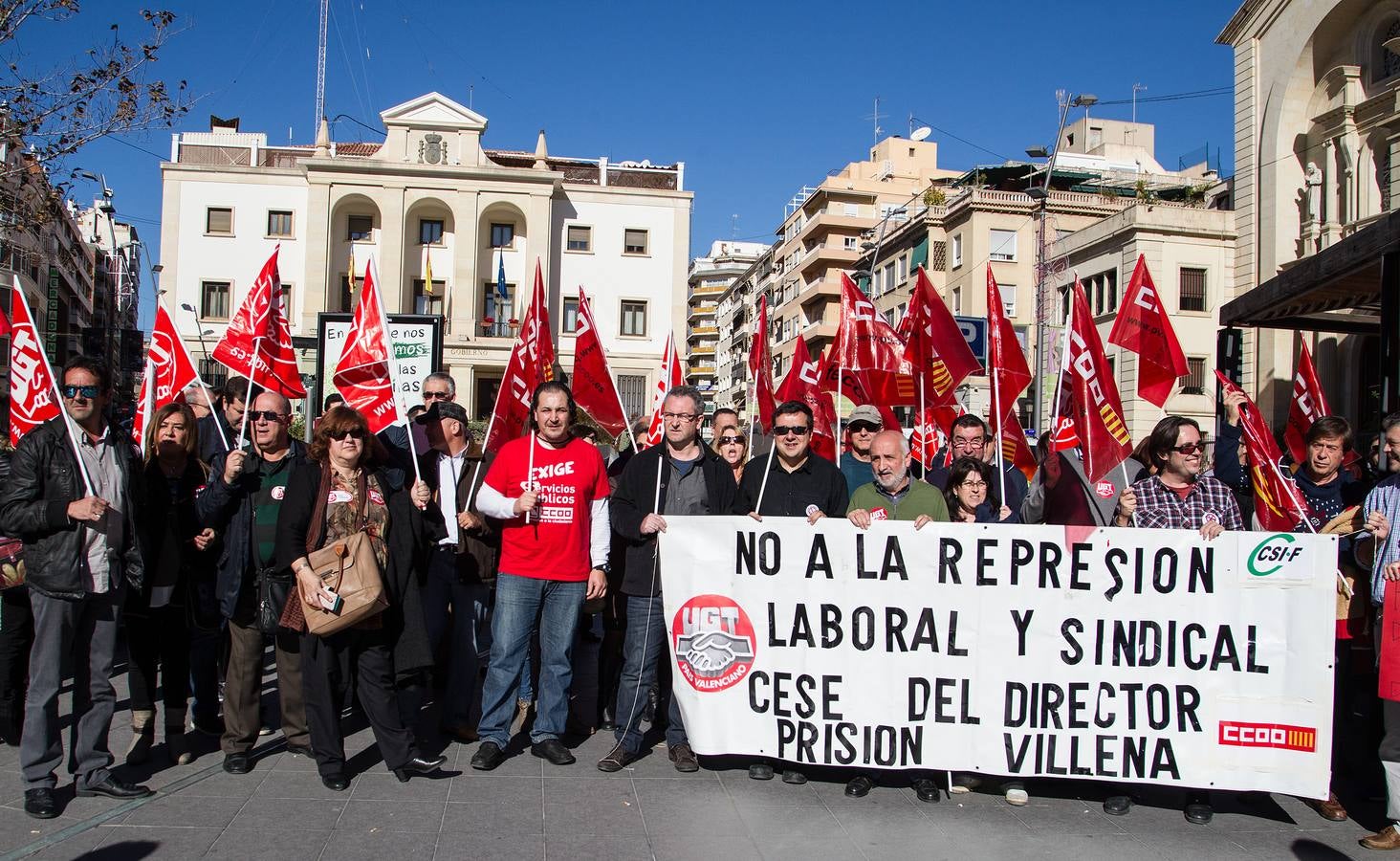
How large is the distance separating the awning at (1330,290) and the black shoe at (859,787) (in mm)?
7678

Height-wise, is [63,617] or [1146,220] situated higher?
[1146,220]

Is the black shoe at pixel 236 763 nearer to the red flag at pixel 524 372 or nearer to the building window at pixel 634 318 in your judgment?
the red flag at pixel 524 372

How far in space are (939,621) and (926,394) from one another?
14.5ft

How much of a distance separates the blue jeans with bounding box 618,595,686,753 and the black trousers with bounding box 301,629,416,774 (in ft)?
4.04

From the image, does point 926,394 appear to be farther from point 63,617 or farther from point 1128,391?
point 1128,391

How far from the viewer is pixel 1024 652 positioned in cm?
550

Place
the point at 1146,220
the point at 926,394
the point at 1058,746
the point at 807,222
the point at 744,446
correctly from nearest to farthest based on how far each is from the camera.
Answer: the point at 1058,746 < the point at 744,446 < the point at 926,394 < the point at 1146,220 < the point at 807,222

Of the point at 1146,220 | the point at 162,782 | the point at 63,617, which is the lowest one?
the point at 162,782

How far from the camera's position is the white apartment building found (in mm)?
45250

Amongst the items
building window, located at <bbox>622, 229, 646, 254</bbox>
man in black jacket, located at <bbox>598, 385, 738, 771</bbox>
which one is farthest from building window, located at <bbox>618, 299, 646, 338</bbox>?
man in black jacket, located at <bbox>598, 385, 738, 771</bbox>

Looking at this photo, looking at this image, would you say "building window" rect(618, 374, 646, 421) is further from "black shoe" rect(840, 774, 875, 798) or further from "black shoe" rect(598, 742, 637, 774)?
"black shoe" rect(840, 774, 875, 798)

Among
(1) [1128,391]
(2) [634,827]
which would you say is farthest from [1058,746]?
(1) [1128,391]

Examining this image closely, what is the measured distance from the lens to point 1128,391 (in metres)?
41.7

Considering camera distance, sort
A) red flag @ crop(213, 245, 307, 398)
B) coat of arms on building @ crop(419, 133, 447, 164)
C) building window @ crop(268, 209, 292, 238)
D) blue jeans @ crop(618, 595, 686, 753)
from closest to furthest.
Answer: blue jeans @ crop(618, 595, 686, 753) < red flag @ crop(213, 245, 307, 398) < building window @ crop(268, 209, 292, 238) < coat of arms on building @ crop(419, 133, 447, 164)
